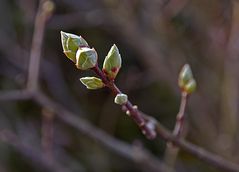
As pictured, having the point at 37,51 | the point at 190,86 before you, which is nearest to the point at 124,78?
the point at 37,51

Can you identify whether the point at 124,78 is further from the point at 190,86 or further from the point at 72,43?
the point at 72,43

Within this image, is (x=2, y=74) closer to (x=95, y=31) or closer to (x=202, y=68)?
(x=95, y=31)

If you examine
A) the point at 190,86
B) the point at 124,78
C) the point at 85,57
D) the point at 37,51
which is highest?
the point at 124,78

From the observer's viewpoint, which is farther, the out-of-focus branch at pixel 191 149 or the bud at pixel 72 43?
the out-of-focus branch at pixel 191 149

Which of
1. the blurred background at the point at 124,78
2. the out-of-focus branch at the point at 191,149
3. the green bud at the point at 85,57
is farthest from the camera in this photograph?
the blurred background at the point at 124,78

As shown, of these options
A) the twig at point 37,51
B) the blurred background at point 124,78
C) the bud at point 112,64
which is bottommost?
Result: the bud at point 112,64

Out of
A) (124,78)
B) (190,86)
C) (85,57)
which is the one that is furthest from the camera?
(124,78)

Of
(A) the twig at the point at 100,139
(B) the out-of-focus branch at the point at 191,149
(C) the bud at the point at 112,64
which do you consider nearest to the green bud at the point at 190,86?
(B) the out-of-focus branch at the point at 191,149

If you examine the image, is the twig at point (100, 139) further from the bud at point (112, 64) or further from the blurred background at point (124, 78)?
the bud at point (112, 64)
